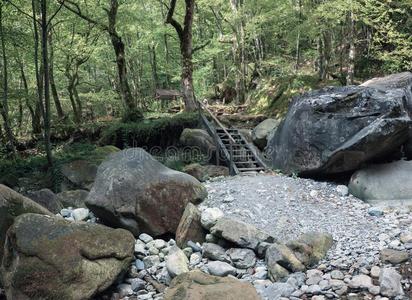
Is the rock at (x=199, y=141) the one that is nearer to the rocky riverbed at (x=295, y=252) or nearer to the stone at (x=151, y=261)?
the rocky riverbed at (x=295, y=252)

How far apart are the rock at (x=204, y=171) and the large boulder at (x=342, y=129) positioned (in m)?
1.50

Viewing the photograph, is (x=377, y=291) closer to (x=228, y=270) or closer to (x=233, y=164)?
(x=228, y=270)

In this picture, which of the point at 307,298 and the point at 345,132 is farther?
the point at 345,132

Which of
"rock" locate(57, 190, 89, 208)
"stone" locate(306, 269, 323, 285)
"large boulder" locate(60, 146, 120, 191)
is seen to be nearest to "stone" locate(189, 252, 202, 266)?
"stone" locate(306, 269, 323, 285)

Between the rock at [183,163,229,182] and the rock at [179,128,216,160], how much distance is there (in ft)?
5.61

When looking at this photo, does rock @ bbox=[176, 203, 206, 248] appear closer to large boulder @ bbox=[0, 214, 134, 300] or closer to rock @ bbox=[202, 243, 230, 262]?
rock @ bbox=[202, 243, 230, 262]

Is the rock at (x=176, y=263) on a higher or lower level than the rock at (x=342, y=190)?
lower

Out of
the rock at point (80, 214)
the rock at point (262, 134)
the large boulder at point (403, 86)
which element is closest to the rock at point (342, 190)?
the large boulder at point (403, 86)

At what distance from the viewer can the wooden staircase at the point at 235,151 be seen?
389 inches

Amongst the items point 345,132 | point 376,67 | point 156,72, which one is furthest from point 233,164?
point 156,72

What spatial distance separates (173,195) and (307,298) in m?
2.93

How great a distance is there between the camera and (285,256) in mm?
5016

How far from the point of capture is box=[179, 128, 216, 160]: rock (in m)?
11.4

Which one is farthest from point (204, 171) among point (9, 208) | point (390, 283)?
point (390, 283)
